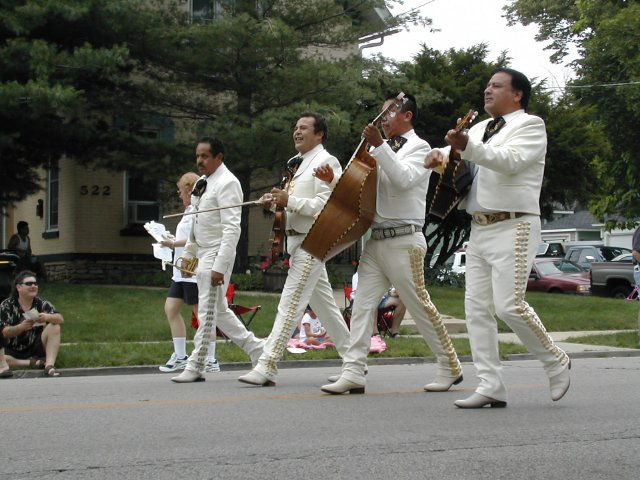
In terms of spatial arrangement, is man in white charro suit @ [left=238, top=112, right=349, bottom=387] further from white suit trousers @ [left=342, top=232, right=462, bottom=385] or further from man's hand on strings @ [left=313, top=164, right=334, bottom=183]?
white suit trousers @ [left=342, top=232, right=462, bottom=385]

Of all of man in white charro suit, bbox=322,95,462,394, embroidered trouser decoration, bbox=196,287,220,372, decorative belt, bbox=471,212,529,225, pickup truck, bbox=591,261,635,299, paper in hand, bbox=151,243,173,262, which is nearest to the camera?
decorative belt, bbox=471,212,529,225

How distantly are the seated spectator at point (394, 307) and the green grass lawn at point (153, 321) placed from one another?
81cm

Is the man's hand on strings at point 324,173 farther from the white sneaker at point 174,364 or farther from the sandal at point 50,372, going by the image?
the sandal at point 50,372

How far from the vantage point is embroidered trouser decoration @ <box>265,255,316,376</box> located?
8.30 metres

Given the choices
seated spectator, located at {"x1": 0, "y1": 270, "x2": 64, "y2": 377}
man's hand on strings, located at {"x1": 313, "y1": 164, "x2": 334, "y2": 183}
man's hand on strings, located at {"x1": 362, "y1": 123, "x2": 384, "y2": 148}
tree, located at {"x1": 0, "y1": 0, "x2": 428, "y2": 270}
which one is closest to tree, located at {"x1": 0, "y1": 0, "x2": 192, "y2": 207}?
tree, located at {"x1": 0, "y1": 0, "x2": 428, "y2": 270}

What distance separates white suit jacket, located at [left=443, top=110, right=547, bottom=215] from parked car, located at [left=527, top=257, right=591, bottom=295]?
25359 mm

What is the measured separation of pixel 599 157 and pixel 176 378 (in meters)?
27.0

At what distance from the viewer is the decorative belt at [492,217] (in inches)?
276

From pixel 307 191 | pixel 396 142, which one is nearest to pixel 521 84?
pixel 396 142

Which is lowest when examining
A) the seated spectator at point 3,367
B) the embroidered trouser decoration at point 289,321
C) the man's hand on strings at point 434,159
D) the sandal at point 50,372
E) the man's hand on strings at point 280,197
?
the sandal at point 50,372

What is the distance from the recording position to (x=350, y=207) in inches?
302

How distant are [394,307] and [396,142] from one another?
28.3ft

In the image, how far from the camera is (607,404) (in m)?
7.65

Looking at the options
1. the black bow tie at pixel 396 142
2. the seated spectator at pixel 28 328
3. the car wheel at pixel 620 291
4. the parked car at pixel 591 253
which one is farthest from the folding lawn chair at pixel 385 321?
the parked car at pixel 591 253
